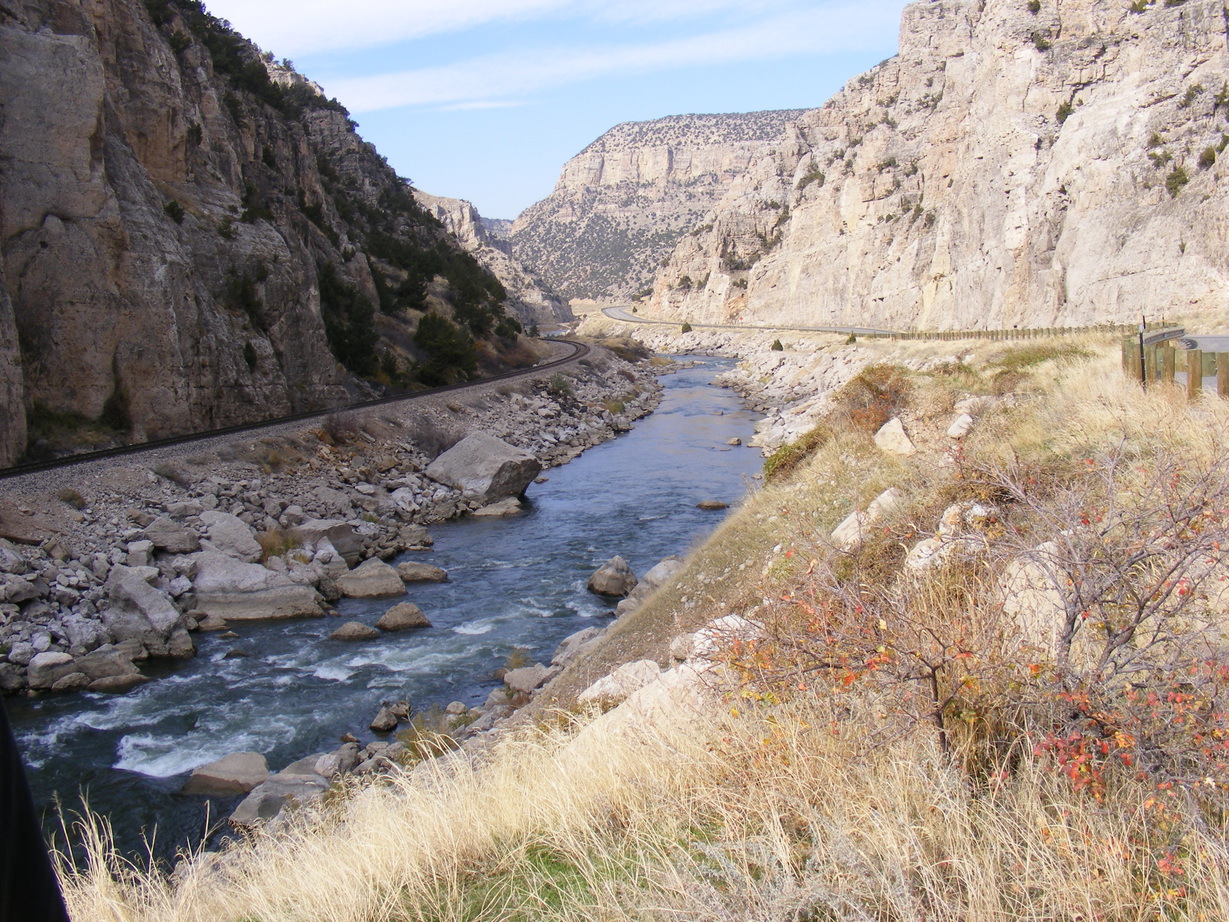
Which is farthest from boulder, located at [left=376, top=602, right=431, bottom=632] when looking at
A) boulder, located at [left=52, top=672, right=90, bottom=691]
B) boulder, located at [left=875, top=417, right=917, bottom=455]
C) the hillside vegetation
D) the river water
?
the hillside vegetation

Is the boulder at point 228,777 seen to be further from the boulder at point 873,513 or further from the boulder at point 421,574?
the boulder at point 421,574

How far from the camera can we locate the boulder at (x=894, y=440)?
37.9 ft

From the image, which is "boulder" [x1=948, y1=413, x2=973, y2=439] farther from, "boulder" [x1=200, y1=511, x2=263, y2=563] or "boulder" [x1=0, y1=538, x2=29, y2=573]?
"boulder" [x1=0, y1=538, x2=29, y2=573]

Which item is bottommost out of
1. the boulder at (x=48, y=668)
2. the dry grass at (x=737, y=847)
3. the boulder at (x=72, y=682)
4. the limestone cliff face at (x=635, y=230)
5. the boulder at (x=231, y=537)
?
the boulder at (x=72, y=682)

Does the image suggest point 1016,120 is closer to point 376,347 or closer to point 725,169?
point 376,347

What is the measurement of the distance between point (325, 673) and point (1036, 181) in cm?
3937

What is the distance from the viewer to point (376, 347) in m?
36.9

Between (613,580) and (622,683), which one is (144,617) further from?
(622,683)

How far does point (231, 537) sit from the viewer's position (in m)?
17.6

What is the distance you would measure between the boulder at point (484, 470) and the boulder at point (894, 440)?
14.5 metres

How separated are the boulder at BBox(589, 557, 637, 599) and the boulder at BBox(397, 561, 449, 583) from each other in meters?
3.49

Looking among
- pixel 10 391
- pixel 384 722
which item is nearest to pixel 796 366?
pixel 10 391

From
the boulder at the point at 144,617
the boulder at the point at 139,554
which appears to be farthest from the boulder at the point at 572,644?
the boulder at the point at 139,554

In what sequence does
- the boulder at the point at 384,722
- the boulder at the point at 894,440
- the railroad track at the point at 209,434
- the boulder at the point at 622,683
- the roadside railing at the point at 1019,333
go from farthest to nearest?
the roadside railing at the point at 1019,333 < the railroad track at the point at 209,434 < the boulder at the point at 894,440 < the boulder at the point at 384,722 < the boulder at the point at 622,683
